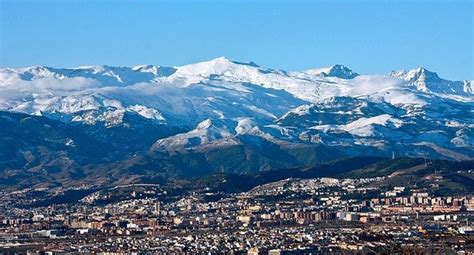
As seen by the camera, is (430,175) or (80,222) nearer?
(80,222)

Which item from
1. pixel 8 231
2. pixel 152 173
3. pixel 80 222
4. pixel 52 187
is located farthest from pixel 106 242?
pixel 152 173

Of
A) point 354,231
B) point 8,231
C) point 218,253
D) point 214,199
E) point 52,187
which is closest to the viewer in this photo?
point 218,253

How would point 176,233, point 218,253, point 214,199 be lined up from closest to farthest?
point 218,253 → point 176,233 → point 214,199

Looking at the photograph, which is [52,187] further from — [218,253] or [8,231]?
[218,253]

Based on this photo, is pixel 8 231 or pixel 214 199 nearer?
pixel 8 231

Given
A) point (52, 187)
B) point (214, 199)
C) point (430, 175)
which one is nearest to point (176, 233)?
point (214, 199)

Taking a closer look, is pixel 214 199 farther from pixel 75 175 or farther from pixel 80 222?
pixel 75 175
